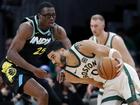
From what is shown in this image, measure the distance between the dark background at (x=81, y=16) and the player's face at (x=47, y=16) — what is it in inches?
125

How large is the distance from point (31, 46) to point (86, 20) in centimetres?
649

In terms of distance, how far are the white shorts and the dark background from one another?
4.20 m

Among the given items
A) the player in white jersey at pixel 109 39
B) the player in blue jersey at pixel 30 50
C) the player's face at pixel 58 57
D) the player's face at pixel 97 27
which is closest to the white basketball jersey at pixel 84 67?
the player's face at pixel 58 57

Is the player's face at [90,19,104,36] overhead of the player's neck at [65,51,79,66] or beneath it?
beneath

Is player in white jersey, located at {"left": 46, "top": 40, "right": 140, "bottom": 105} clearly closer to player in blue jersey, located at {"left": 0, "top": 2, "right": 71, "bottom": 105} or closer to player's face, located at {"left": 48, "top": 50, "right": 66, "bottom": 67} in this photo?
player's face, located at {"left": 48, "top": 50, "right": 66, "bottom": 67}

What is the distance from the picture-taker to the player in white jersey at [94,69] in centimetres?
769

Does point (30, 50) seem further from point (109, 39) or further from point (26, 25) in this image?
point (109, 39)

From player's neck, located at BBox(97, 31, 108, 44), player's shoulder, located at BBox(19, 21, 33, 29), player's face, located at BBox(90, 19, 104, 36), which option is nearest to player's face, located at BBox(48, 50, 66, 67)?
player's shoulder, located at BBox(19, 21, 33, 29)

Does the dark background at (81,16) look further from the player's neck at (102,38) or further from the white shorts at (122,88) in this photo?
the white shorts at (122,88)

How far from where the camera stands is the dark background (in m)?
12.3

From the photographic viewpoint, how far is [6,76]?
A: 8.85m

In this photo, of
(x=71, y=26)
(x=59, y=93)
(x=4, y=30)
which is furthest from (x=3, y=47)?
(x=71, y=26)

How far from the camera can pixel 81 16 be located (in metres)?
15.0

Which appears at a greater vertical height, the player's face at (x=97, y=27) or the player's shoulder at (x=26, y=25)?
the player's shoulder at (x=26, y=25)
